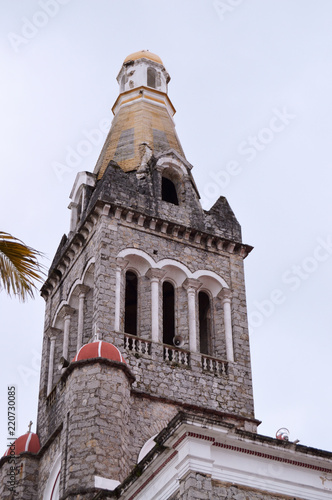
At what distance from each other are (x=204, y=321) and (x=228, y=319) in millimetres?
1006

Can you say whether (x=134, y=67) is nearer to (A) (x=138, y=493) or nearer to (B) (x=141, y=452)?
(B) (x=141, y=452)

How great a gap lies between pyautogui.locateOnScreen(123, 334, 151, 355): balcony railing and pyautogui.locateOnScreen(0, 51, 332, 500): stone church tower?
0.04 m

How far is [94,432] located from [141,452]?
75.2 inches

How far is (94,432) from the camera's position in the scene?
22.7m

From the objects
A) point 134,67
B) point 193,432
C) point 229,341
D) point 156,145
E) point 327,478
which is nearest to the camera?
point 193,432

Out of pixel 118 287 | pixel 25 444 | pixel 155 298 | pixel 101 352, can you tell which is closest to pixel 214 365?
pixel 155 298

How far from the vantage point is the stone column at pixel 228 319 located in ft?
93.2

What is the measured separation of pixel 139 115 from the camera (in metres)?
34.6

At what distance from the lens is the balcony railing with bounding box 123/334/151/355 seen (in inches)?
1051

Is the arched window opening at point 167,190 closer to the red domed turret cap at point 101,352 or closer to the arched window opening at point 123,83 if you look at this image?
the arched window opening at point 123,83

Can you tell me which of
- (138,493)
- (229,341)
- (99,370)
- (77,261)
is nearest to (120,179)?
(77,261)

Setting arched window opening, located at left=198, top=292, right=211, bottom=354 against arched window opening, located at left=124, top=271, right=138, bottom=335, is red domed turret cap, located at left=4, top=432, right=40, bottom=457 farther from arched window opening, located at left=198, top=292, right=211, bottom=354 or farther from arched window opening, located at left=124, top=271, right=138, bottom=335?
arched window opening, located at left=198, top=292, right=211, bottom=354

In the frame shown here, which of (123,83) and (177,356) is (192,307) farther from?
(123,83)

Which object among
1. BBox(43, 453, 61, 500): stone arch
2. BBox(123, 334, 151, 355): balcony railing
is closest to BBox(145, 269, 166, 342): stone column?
BBox(123, 334, 151, 355): balcony railing
